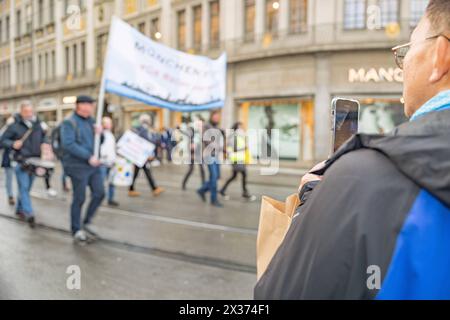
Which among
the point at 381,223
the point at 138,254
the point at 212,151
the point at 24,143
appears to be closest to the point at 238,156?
the point at 212,151

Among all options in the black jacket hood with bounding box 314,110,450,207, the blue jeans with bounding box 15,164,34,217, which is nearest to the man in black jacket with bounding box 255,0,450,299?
the black jacket hood with bounding box 314,110,450,207

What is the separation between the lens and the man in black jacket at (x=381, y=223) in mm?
896

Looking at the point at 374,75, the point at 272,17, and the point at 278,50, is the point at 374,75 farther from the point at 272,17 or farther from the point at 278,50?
→ the point at 272,17

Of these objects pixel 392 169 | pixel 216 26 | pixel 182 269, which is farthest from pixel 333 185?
pixel 216 26

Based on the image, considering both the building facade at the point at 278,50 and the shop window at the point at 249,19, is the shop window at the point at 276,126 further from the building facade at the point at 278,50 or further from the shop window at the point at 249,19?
the shop window at the point at 249,19

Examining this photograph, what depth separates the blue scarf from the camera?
104cm

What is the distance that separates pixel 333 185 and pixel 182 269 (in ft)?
12.2

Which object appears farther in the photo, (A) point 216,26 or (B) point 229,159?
(A) point 216,26

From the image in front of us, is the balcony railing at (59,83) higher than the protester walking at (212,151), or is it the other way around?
the balcony railing at (59,83)

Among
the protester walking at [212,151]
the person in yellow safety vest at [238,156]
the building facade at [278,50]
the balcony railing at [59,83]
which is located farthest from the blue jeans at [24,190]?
the balcony railing at [59,83]

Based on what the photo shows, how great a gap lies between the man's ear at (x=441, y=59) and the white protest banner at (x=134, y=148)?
26.3 ft
